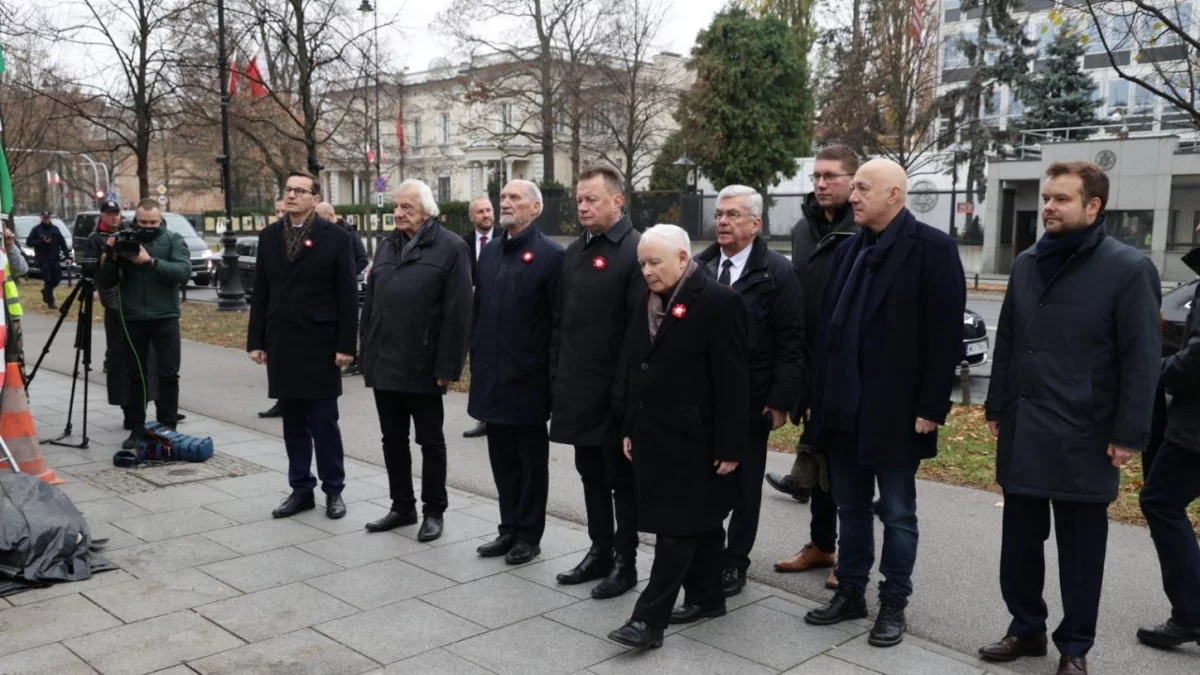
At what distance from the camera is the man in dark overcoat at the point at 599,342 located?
4.80 m

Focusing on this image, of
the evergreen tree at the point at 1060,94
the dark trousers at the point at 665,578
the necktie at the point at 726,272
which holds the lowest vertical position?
the dark trousers at the point at 665,578

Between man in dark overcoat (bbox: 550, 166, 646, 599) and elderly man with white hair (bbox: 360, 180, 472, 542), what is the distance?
89 cm

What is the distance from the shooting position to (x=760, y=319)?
4785 mm

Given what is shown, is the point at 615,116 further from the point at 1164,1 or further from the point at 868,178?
the point at 868,178

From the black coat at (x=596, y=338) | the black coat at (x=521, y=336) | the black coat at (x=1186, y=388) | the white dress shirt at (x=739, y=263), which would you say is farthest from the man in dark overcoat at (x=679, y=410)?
the black coat at (x=1186, y=388)

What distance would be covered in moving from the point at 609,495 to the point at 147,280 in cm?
469

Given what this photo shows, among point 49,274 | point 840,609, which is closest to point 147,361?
point 840,609

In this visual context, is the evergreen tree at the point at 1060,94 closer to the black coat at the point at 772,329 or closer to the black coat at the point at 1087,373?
the black coat at the point at 772,329

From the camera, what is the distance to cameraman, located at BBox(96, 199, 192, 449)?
7.80 meters

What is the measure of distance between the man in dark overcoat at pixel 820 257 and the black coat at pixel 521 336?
51.4 inches

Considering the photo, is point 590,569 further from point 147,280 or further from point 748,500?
point 147,280

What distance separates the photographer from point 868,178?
4.28m

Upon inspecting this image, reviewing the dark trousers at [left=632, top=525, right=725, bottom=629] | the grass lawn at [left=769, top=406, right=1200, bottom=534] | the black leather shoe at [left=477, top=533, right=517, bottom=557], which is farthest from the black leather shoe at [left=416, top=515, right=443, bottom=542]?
the grass lawn at [left=769, top=406, right=1200, bottom=534]

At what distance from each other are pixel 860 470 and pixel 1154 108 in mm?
38427
